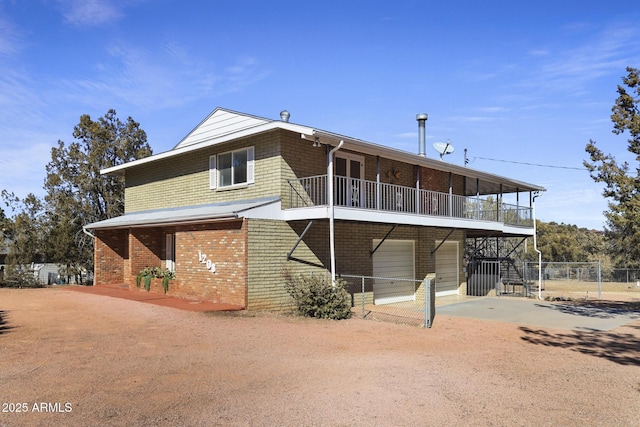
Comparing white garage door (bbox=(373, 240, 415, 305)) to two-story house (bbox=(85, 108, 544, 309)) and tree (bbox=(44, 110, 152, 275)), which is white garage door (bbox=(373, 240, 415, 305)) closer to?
two-story house (bbox=(85, 108, 544, 309))

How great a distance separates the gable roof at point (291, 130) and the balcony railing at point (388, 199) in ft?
3.09

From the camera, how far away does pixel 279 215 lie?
1357 cm

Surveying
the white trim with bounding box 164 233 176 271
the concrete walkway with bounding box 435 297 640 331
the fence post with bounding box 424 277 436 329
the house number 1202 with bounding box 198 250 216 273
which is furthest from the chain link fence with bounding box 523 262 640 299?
the house number 1202 with bounding box 198 250 216 273

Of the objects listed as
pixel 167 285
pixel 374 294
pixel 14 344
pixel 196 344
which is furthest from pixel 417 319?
pixel 14 344

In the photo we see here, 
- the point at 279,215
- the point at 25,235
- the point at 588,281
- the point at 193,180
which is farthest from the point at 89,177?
the point at 588,281

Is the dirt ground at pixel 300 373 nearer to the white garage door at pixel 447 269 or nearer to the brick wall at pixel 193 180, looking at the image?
the brick wall at pixel 193 180

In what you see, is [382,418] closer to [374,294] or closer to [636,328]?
[636,328]

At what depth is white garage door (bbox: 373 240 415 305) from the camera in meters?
16.9

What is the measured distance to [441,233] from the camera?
20109mm

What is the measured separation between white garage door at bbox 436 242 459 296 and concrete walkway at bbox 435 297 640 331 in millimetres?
2021

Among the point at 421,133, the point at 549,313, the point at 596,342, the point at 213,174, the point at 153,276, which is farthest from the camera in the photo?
the point at 421,133

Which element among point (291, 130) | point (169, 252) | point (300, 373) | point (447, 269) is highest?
point (291, 130)

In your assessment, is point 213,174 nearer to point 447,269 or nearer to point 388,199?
point 388,199

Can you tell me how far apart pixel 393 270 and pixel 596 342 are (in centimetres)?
830
